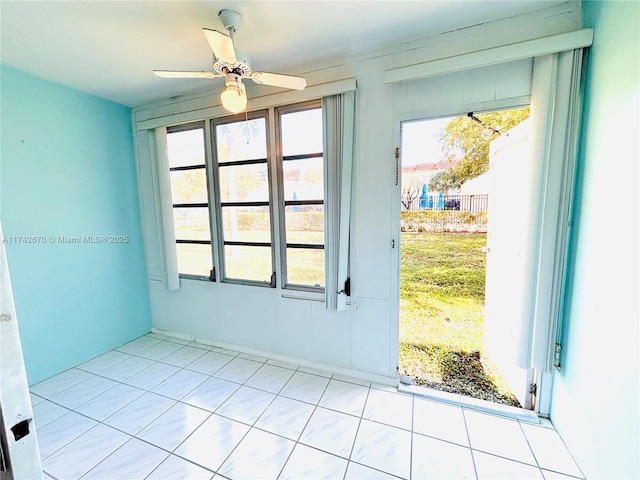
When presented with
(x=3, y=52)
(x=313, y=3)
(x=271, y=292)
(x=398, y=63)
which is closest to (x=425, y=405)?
(x=271, y=292)

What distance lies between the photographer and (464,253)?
4.39 m

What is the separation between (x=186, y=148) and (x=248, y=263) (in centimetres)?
132

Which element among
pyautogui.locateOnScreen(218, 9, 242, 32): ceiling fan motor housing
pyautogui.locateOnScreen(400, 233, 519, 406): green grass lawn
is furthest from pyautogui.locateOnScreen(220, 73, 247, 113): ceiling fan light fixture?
pyautogui.locateOnScreen(400, 233, 519, 406): green grass lawn

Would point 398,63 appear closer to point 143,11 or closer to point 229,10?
point 229,10

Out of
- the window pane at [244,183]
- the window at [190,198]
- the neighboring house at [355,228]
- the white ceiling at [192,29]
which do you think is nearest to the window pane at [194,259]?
the window at [190,198]

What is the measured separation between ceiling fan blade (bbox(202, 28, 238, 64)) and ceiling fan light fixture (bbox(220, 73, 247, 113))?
104 millimetres

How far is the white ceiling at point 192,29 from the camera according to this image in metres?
1.48

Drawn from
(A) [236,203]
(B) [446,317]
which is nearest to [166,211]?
(A) [236,203]

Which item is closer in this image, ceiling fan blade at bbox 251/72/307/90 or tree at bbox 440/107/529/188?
ceiling fan blade at bbox 251/72/307/90

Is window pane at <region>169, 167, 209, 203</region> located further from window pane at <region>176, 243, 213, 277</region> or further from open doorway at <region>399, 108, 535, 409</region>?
open doorway at <region>399, 108, 535, 409</region>

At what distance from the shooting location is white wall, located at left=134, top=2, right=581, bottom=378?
1.67 metres

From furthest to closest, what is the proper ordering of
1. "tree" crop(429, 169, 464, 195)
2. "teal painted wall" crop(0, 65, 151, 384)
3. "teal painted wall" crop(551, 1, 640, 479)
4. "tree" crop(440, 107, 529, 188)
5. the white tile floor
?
"tree" crop(429, 169, 464, 195) → "tree" crop(440, 107, 529, 188) → "teal painted wall" crop(0, 65, 151, 384) → the white tile floor → "teal painted wall" crop(551, 1, 640, 479)

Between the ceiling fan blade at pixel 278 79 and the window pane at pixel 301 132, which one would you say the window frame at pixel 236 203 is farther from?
the ceiling fan blade at pixel 278 79

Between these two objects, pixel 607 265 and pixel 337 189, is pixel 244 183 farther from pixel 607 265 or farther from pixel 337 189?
pixel 607 265
